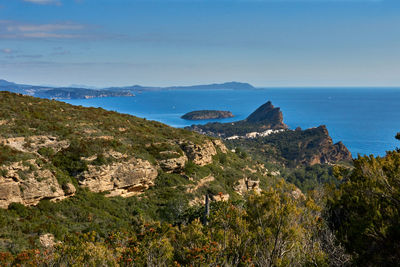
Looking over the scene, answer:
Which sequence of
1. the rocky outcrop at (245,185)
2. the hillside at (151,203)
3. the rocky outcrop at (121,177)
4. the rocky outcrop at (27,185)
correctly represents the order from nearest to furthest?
the hillside at (151,203) → the rocky outcrop at (27,185) → the rocky outcrop at (121,177) → the rocky outcrop at (245,185)

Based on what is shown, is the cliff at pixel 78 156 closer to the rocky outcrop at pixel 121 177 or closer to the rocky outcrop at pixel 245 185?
the rocky outcrop at pixel 121 177

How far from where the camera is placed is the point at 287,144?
540ft

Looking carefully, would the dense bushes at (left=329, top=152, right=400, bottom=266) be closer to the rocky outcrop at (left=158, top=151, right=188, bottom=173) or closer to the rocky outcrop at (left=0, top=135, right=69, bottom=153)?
the rocky outcrop at (left=158, top=151, right=188, bottom=173)

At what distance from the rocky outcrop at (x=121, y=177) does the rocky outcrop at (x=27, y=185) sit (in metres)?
3.96

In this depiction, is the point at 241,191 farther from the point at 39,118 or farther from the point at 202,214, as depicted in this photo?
the point at 39,118

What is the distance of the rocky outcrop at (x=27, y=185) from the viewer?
77.6 ft

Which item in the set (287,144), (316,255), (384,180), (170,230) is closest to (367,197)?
(384,180)

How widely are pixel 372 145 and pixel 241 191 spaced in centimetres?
14888

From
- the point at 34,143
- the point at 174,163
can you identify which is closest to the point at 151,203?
the point at 174,163

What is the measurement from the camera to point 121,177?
109 ft

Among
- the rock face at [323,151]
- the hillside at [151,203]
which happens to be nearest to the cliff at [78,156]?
the hillside at [151,203]

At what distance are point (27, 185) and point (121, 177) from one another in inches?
410

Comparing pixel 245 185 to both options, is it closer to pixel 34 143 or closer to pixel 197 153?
pixel 197 153

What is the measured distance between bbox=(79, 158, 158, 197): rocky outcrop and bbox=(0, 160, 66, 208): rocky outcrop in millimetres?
3956
